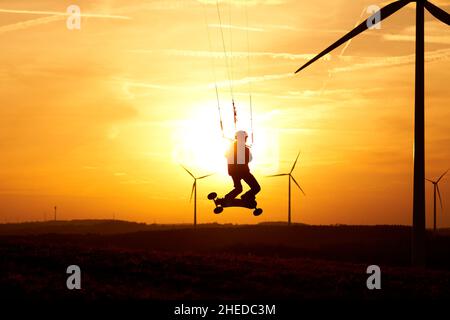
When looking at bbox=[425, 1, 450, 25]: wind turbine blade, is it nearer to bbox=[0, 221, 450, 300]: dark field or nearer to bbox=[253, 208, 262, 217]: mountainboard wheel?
bbox=[0, 221, 450, 300]: dark field

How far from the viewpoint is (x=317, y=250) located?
330ft

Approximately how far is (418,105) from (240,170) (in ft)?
70.7

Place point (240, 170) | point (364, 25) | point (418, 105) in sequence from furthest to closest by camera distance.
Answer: point (364, 25) < point (418, 105) < point (240, 170)

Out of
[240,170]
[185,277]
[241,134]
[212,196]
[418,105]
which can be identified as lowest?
[185,277]

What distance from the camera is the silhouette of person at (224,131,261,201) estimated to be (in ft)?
106

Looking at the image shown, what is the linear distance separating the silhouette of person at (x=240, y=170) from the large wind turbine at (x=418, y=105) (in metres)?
15.8

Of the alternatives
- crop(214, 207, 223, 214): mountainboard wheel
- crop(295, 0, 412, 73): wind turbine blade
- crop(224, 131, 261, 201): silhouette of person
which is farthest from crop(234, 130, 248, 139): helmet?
crop(295, 0, 412, 73): wind turbine blade

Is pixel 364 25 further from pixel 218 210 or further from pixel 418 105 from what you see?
pixel 218 210

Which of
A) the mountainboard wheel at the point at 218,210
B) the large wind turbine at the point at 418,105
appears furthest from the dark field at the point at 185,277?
the mountainboard wheel at the point at 218,210

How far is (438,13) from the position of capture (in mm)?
53375

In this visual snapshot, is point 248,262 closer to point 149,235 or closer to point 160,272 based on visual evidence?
point 160,272

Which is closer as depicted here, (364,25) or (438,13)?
(364,25)

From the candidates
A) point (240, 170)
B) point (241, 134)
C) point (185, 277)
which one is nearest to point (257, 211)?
point (240, 170)

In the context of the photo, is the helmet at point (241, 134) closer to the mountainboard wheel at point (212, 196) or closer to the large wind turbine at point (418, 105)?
the mountainboard wheel at point (212, 196)
